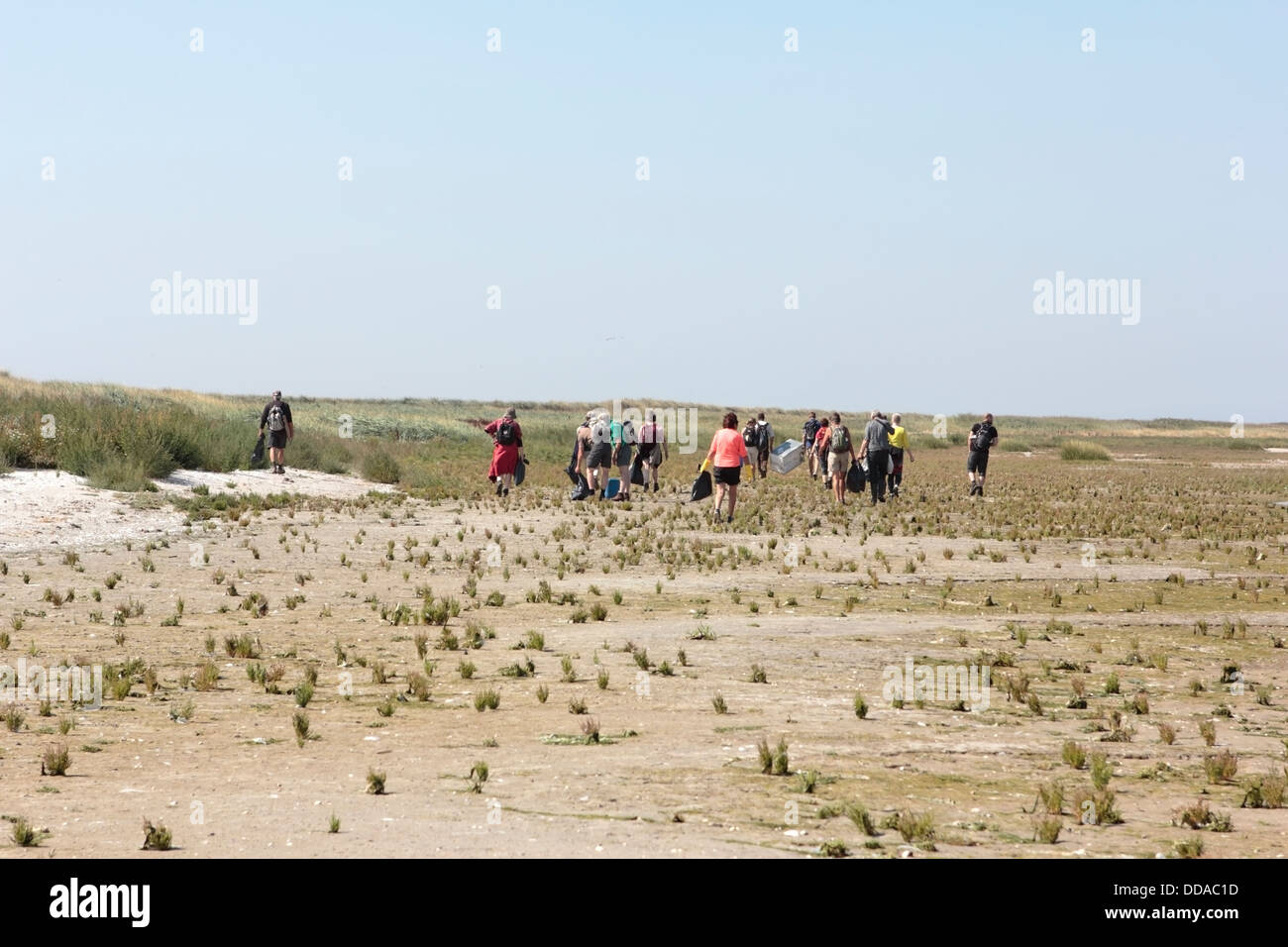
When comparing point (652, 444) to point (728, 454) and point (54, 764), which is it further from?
point (54, 764)

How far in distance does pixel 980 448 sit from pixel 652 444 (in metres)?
7.43

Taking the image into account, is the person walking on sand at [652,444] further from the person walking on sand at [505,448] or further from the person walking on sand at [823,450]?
the person walking on sand at [823,450]

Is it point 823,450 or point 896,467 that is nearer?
point 896,467

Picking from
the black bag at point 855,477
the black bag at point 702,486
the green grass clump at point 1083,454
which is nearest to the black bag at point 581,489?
the black bag at point 702,486

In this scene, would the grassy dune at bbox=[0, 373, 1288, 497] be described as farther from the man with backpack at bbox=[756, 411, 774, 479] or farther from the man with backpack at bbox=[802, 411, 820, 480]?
the man with backpack at bbox=[802, 411, 820, 480]

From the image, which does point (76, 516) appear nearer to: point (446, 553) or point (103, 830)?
point (446, 553)

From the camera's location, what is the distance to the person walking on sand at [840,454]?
102 ft

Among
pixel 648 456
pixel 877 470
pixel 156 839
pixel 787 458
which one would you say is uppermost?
pixel 648 456

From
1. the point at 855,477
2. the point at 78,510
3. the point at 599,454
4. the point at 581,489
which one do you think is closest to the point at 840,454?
the point at 855,477

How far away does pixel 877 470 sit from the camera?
32.2m

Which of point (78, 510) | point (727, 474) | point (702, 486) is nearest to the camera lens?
point (727, 474)

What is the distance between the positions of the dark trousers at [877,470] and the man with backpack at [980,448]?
2.23 m

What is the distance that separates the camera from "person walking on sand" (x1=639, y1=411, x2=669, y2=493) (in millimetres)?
34625

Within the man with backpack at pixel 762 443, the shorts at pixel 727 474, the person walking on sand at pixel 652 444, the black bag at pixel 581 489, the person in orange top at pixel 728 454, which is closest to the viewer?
the person in orange top at pixel 728 454
